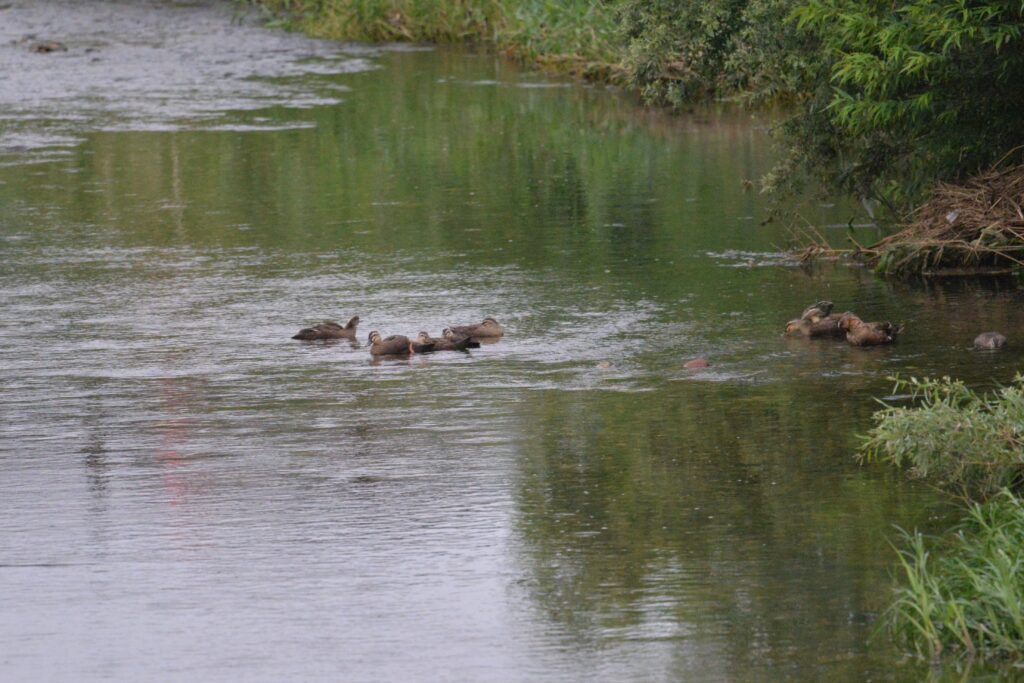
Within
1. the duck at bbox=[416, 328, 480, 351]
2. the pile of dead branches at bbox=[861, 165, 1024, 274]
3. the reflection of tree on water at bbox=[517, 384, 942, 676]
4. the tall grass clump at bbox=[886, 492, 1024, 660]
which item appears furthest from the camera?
the pile of dead branches at bbox=[861, 165, 1024, 274]

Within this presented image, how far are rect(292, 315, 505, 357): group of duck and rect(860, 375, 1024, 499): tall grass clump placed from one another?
4.43 metres

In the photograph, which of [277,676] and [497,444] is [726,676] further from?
[497,444]

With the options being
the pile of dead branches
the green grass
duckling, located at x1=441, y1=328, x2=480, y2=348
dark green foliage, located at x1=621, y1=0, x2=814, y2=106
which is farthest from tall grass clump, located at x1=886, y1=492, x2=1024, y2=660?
the green grass

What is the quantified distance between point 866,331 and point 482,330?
2734mm

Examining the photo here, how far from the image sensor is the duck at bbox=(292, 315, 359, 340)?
13.7 m

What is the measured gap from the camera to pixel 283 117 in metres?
29.6

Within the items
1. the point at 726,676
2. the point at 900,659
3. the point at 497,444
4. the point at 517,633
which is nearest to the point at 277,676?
the point at 517,633

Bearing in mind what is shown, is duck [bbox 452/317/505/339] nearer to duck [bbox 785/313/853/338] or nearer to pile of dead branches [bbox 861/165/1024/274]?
duck [bbox 785/313/853/338]

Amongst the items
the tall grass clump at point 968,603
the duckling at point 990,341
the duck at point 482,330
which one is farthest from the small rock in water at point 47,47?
the tall grass clump at point 968,603

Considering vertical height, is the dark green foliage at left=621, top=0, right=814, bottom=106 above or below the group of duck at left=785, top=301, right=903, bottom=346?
above

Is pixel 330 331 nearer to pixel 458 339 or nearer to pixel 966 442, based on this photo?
pixel 458 339

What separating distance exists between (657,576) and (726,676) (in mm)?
1178

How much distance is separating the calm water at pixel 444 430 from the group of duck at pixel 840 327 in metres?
0.12

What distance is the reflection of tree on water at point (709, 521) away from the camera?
310 inches
